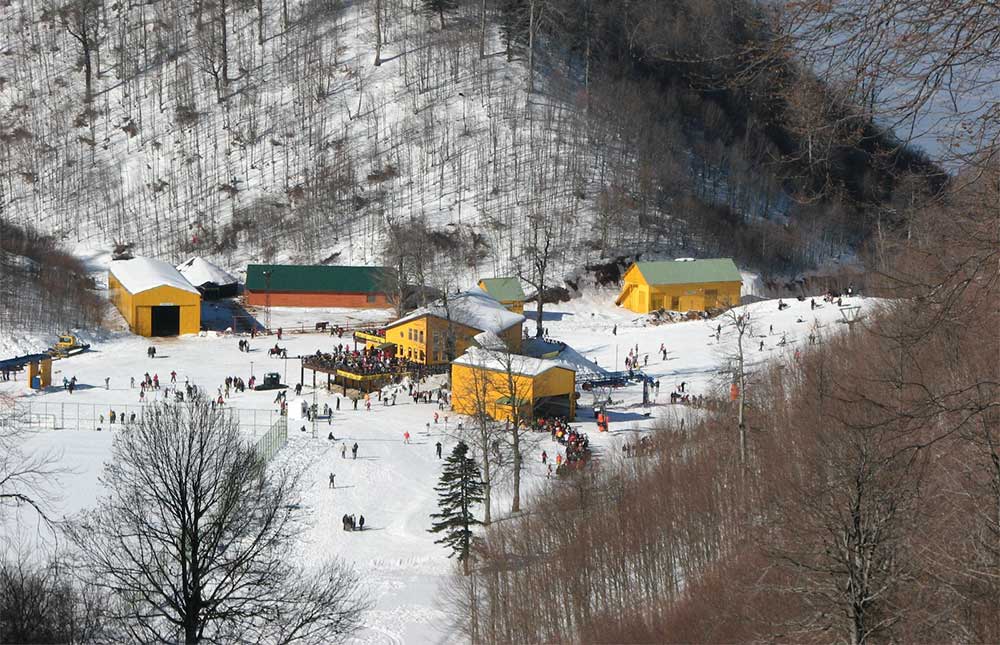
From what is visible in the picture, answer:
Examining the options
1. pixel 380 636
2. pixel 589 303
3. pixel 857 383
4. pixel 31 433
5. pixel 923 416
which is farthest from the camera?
pixel 589 303

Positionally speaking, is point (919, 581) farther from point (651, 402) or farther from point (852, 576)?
point (651, 402)

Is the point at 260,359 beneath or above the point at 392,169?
beneath

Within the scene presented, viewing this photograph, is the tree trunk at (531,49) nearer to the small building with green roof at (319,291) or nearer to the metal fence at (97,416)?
the small building with green roof at (319,291)

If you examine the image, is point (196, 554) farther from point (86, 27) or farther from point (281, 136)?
point (86, 27)

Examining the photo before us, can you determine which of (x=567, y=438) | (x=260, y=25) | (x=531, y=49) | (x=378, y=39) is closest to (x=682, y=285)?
(x=531, y=49)

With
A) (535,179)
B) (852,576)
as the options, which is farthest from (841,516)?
(535,179)

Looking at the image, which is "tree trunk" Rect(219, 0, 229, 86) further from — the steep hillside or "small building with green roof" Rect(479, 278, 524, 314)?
"small building with green roof" Rect(479, 278, 524, 314)
